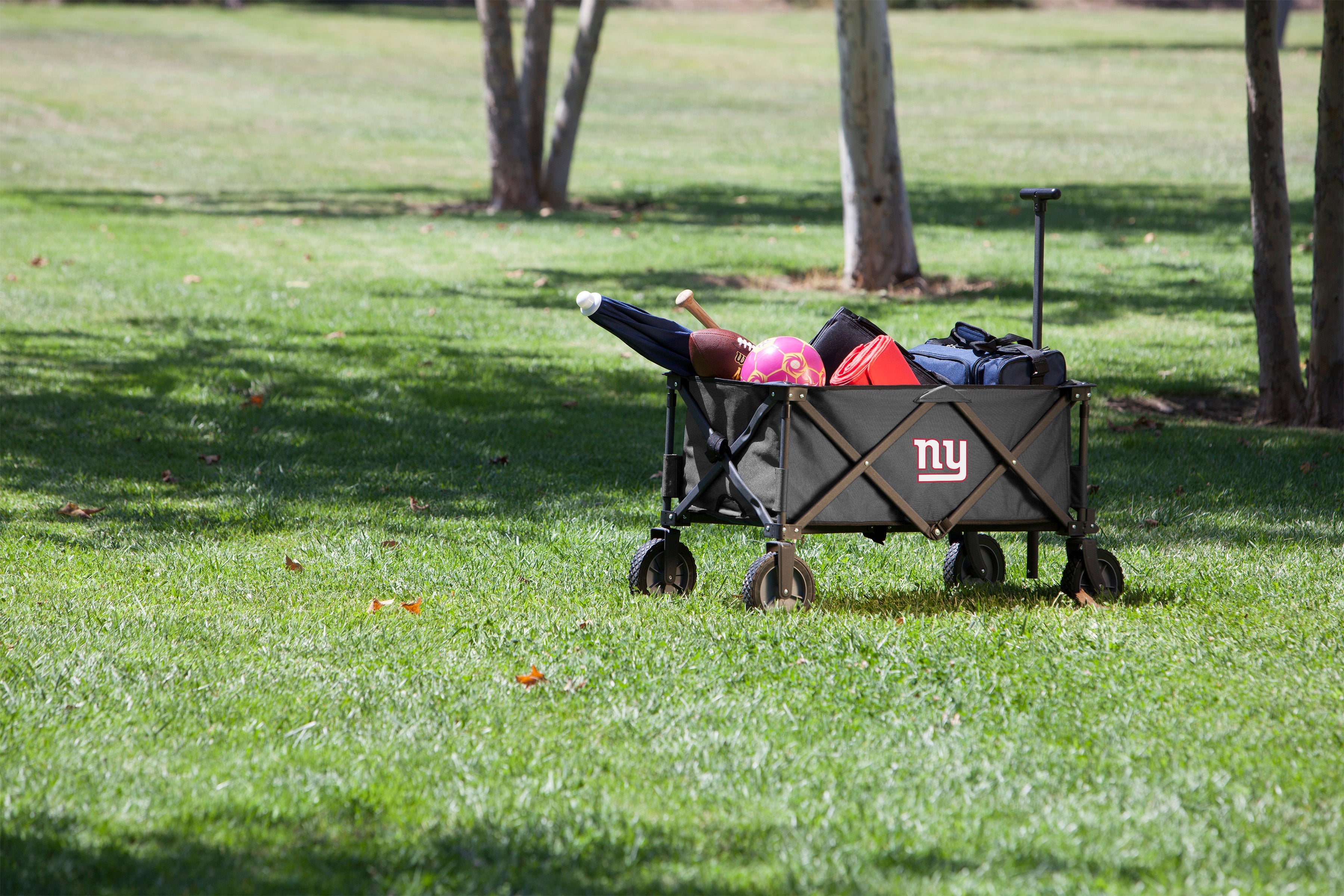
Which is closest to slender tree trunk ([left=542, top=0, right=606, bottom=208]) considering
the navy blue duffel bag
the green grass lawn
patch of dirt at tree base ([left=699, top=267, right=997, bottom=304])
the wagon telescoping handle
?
the green grass lawn

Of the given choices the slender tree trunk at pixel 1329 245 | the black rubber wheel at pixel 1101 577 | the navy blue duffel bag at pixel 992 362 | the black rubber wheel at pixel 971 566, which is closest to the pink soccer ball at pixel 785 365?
the navy blue duffel bag at pixel 992 362

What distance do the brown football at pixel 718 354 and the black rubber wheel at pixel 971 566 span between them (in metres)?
1.24

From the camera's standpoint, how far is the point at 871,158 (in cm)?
1221

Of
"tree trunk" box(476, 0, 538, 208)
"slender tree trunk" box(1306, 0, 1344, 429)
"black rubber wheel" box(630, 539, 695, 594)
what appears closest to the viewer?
"black rubber wheel" box(630, 539, 695, 594)

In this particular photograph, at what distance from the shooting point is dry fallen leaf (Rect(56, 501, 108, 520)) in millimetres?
6457

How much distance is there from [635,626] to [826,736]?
1.13 metres

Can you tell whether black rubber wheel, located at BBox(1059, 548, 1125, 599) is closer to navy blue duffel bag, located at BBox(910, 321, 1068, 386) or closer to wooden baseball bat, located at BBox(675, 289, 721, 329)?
navy blue duffel bag, located at BBox(910, 321, 1068, 386)

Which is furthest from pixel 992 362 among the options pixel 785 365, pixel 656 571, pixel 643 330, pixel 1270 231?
pixel 1270 231

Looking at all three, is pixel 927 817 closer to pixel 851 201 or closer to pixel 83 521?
pixel 83 521

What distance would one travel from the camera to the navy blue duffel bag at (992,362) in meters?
5.11

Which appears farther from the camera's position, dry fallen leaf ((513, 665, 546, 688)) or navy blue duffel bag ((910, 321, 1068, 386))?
navy blue duffel bag ((910, 321, 1068, 386))

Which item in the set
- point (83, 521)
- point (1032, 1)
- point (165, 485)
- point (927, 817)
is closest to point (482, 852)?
point (927, 817)

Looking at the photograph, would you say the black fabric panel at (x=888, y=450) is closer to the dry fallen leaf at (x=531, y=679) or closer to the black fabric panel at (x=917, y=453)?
the black fabric panel at (x=917, y=453)

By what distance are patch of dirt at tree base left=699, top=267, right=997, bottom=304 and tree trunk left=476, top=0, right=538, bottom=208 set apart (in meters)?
4.60
